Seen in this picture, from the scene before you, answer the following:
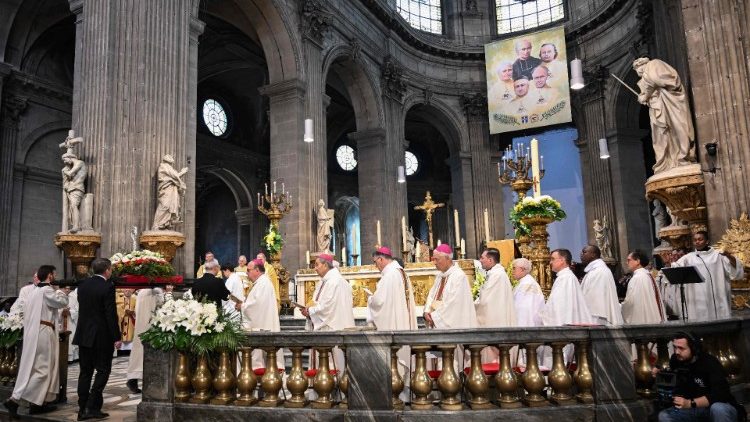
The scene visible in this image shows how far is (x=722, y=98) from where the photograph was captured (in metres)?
7.65

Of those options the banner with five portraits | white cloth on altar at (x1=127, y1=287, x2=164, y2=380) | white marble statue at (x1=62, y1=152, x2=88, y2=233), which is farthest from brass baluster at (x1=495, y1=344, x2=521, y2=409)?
the banner with five portraits

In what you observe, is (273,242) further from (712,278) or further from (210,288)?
Result: (712,278)

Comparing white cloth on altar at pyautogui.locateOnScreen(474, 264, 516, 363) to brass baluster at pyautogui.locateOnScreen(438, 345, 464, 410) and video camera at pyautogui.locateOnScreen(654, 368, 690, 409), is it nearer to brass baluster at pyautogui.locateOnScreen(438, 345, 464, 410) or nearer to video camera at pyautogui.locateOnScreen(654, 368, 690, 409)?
brass baluster at pyautogui.locateOnScreen(438, 345, 464, 410)

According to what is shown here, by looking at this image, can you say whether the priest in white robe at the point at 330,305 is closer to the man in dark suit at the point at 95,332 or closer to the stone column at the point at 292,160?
the man in dark suit at the point at 95,332

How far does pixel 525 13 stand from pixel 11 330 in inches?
997

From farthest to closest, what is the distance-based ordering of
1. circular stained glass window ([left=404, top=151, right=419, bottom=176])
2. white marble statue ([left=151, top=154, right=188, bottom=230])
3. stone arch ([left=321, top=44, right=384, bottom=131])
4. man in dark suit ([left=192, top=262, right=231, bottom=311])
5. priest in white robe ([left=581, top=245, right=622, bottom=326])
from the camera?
circular stained glass window ([left=404, top=151, right=419, bottom=176]) < stone arch ([left=321, top=44, right=384, bottom=131]) < white marble statue ([left=151, top=154, right=188, bottom=230]) < man in dark suit ([left=192, top=262, right=231, bottom=311]) < priest in white robe ([left=581, top=245, right=622, bottom=326])

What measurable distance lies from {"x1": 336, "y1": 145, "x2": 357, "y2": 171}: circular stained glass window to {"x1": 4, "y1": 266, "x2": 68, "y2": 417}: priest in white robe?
2441cm

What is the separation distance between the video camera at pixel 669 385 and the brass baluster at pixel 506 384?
985mm

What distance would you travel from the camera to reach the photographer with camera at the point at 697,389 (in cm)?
377

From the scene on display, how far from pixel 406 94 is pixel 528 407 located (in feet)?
66.3

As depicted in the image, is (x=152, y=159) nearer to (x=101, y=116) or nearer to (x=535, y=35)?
(x=101, y=116)

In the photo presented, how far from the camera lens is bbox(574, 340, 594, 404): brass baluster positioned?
4324 mm

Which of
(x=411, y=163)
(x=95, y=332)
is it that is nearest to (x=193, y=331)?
(x=95, y=332)

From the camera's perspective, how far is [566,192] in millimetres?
24422
